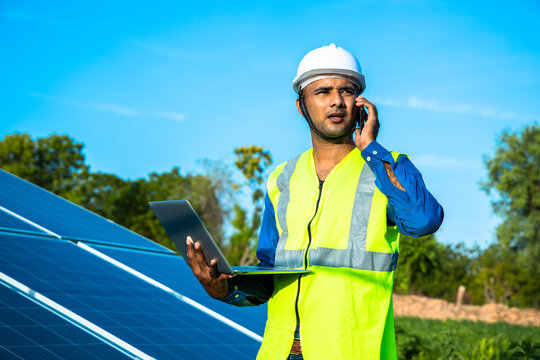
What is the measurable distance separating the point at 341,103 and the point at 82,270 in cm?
289

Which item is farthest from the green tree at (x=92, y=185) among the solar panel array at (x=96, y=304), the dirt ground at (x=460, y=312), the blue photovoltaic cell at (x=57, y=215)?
the solar panel array at (x=96, y=304)

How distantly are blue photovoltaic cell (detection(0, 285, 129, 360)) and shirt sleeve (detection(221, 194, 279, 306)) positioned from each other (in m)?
1.02

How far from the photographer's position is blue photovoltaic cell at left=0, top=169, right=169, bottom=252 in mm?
→ 6031

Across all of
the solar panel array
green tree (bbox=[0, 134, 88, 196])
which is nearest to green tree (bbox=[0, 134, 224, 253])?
green tree (bbox=[0, 134, 88, 196])

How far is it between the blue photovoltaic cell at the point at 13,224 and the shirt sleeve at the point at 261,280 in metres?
2.90

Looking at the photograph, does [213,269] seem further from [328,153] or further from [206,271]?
[328,153]

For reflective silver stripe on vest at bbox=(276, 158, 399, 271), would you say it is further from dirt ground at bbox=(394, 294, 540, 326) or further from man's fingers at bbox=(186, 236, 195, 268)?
dirt ground at bbox=(394, 294, 540, 326)

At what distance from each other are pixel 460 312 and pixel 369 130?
106ft

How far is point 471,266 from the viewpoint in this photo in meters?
61.8

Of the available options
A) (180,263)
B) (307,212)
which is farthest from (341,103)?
(180,263)

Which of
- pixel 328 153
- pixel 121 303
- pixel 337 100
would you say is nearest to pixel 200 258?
pixel 328 153

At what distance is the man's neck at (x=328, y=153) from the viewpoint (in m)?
2.84

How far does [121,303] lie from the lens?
13.9ft

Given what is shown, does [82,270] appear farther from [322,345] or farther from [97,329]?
[322,345]
